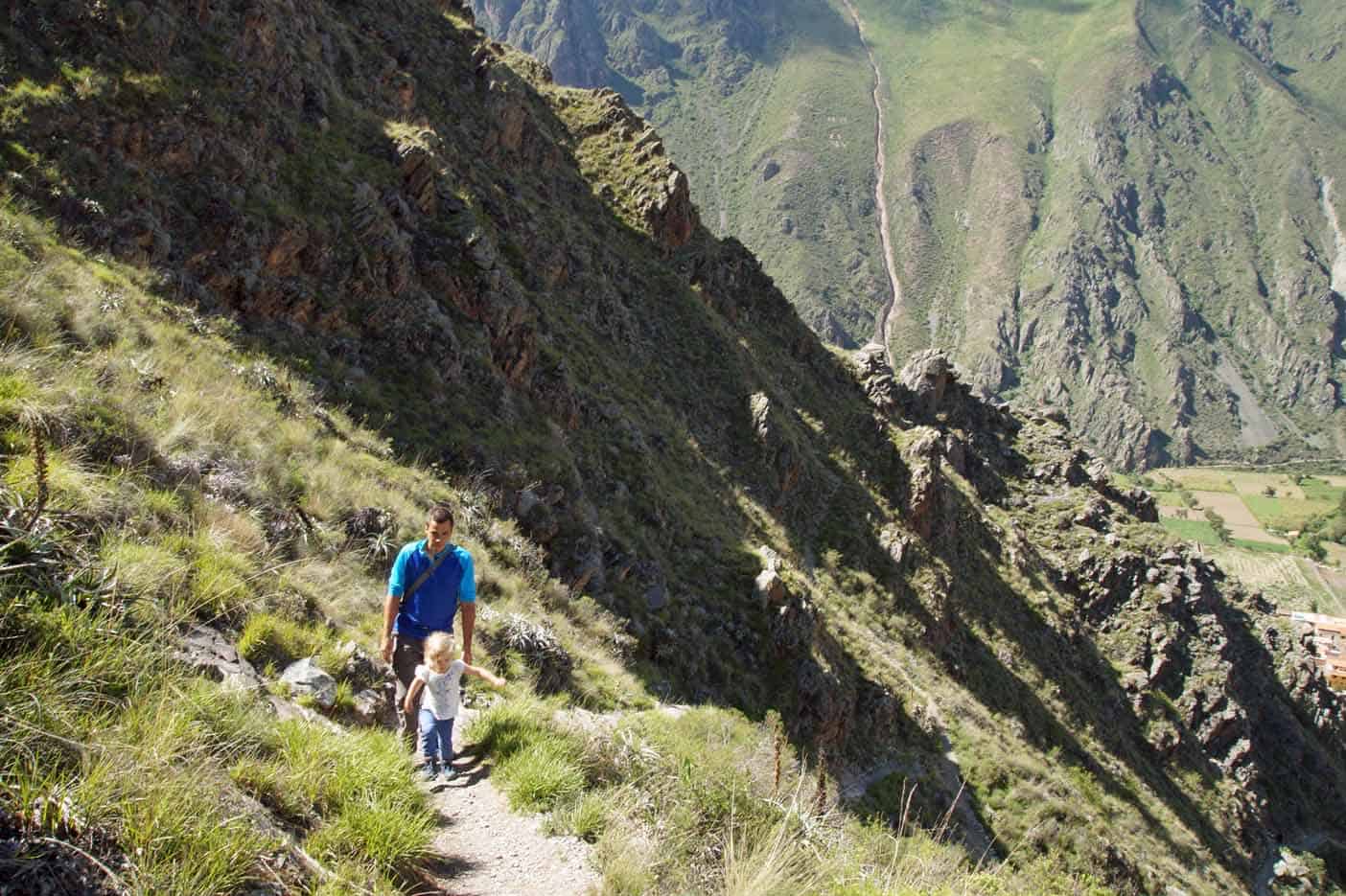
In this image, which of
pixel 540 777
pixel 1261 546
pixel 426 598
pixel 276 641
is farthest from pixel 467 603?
pixel 1261 546

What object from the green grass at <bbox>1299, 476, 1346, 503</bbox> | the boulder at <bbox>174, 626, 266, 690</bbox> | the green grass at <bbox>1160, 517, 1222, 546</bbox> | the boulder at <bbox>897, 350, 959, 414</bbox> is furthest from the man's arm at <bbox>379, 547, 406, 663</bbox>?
the green grass at <bbox>1299, 476, 1346, 503</bbox>

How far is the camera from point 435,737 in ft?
16.1

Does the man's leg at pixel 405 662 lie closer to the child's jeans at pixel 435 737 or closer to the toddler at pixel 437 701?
the toddler at pixel 437 701

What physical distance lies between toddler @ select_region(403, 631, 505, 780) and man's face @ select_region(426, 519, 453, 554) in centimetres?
69

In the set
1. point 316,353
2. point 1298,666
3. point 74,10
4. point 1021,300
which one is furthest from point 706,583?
point 1021,300

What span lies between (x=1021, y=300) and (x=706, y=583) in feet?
688

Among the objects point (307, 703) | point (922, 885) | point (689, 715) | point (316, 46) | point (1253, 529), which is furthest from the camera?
point (1253, 529)

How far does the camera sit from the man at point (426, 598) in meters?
5.52

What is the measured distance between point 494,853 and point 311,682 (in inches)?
74.3

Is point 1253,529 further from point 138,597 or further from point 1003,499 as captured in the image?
point 138,597

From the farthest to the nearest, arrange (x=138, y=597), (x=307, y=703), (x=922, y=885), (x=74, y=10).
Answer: (x=74, y=10) → (x=307, y=703) → (x=922, y=885) → (x=138, y=597)

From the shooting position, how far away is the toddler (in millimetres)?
4855

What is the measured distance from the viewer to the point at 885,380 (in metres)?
38.1

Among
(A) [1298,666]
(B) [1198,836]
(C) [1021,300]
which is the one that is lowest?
(B) [1198,836]
